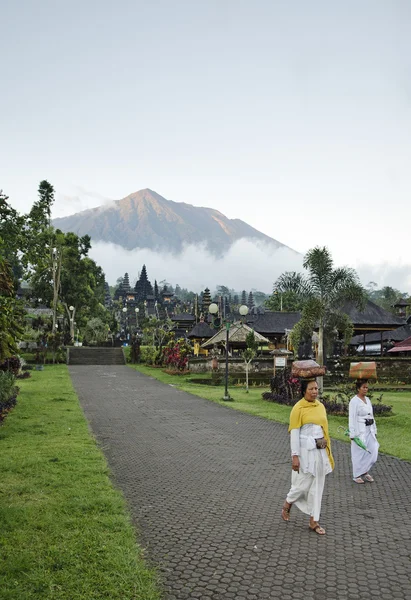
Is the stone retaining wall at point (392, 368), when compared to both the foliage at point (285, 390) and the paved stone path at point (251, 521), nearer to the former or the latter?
the foliage at point (285, 390)

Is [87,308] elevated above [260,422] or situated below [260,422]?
above

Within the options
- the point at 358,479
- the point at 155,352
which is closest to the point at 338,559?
the point at 358,479

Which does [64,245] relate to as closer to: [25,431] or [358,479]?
[25,431]

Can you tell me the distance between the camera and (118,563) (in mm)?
4574

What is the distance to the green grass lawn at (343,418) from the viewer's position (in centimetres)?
1078

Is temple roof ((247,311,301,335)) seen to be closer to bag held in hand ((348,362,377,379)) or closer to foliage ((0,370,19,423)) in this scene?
foliage ((0,370,19,423))

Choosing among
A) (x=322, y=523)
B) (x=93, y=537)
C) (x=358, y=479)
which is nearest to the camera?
(x=93, y=537)

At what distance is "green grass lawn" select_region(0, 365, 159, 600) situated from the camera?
4.19 m

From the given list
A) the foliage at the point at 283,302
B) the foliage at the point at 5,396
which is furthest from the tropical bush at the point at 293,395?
the foliage at the point at 283,302

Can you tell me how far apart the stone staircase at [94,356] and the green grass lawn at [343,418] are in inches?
592

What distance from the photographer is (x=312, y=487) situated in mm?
5660

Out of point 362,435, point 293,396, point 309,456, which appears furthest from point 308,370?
point 293,396

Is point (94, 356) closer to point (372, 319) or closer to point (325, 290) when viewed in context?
point (372, 319)

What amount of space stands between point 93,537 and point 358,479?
4031mm
